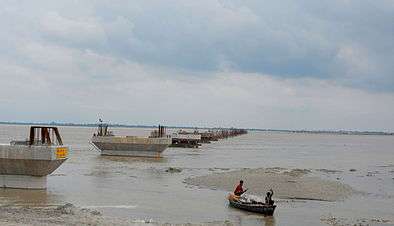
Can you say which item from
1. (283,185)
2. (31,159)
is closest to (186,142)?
(283,185)

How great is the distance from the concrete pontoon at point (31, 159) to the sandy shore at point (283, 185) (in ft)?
35.4

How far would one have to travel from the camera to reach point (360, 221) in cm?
2362

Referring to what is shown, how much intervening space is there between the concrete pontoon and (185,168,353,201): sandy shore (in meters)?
10.8

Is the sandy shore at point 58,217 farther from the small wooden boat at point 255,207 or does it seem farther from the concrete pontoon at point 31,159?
the concrete pontoon at point 31,159

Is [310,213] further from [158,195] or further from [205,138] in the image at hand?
[205,138]

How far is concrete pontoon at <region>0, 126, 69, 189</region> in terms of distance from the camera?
26844mm

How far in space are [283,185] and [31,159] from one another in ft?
55.7

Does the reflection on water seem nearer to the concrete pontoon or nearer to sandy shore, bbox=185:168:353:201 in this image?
the concrete pontoon

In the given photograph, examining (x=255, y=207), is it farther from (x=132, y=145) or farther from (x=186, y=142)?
(x=186, y=142)

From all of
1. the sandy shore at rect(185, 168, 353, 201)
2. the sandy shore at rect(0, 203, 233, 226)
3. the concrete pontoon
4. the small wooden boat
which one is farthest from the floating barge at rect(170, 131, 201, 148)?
the sandy shore at rect(0, 203, 233, 226)

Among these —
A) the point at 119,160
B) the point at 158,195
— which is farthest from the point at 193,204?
the point at 119,160

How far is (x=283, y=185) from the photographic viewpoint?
120 feet

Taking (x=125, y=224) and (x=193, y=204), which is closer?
(x=125, y=224)

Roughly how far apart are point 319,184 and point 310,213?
13296mm
